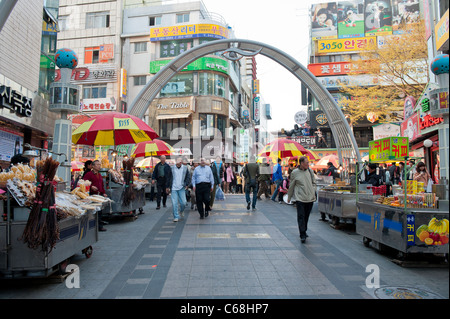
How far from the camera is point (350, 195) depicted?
26.5ft

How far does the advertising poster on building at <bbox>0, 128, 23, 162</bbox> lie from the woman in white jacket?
12.0 m

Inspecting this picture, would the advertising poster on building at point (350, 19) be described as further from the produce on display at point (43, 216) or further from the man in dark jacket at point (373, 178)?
the produce on display at point (43, 216)

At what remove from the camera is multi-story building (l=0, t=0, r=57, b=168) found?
12.8 m

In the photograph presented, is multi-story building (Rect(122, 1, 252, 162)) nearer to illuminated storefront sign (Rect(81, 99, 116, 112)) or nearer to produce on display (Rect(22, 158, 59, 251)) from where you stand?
illuminated storefront sign (Rect(81, 99, 116, 112))

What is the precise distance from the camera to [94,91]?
108 ft

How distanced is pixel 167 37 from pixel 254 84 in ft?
76.4

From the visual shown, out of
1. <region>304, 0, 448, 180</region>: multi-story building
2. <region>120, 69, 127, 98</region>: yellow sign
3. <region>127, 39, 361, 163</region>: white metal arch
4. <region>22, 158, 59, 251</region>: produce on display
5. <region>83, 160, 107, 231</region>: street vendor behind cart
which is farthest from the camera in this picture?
<region>304, 0, 448, 180</region>: multi-story building

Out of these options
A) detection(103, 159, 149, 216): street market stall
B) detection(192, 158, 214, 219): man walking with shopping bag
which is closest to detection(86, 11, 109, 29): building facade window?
detection(103, 159, 149, 216): street market stall

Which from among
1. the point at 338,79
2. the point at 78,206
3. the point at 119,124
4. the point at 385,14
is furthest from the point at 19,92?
the point at 385,14

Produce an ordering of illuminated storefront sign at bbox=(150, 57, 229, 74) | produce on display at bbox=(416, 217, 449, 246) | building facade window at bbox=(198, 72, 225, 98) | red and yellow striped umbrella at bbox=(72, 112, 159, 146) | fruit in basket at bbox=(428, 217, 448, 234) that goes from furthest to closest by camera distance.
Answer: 1. building facade window at bbox=(198, 72, 225, 98)
2. illuminated storefront sign at bbox=(150, 57, 229, 74)
3. red and yellow striped umbrella at bbox=(72, 112, 159, 146)
4. produce on display at bbox=(416, 217, 449, 246)
5. fruit in basket at bbox=(428, 217, 448, 234)

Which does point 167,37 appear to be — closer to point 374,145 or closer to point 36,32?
point 36,32

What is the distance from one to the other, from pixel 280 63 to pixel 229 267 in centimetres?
1570

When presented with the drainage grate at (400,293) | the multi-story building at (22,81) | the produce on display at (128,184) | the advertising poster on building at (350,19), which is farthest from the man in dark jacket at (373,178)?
the advertising poster on building at (350,19)

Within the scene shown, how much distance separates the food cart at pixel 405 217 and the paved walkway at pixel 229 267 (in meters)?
0.34
